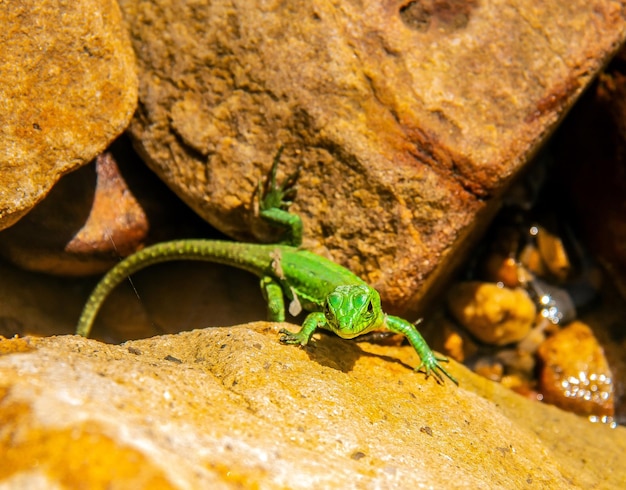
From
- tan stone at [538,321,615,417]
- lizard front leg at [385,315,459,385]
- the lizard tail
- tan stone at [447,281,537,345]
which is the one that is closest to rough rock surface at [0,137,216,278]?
the lizard tail

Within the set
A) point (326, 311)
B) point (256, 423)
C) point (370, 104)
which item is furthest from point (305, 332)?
point (370, 104)

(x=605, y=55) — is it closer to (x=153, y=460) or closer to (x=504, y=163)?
(x=504, y=163)

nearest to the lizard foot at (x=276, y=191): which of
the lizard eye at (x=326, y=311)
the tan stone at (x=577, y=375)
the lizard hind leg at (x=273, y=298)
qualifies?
the lizard hind leg at (x=273, y=298)

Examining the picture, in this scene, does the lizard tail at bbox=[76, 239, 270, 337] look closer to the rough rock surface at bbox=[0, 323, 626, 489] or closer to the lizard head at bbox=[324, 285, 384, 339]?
the rough rock surface at bbox=[0, 323, 626, 489]

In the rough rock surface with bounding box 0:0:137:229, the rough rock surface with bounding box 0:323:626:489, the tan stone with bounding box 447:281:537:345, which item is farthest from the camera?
the tan stone with bounding box 447:281:537:345

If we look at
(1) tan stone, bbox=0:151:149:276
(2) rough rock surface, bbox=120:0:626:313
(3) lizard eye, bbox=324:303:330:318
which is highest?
(2) rough rock surface, bbox=120:0:626:313
